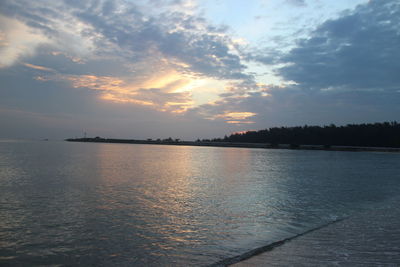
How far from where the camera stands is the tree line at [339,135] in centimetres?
12144

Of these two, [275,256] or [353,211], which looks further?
[353,211]

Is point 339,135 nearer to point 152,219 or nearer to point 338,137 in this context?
point 338,137

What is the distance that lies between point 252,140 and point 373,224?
569 feet

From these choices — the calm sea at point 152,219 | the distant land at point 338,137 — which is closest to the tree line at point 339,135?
the distant land at point 338,137

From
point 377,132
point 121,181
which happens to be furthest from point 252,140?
point 121,181

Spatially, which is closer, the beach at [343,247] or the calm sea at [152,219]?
the beach at [343,247]

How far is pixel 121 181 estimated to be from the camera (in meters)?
20.2

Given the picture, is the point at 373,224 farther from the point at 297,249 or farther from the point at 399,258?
the point at 297,249

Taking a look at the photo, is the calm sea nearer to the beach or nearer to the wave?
the wave

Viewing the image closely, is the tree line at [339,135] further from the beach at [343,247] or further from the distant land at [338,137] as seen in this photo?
the beach at [343,247]

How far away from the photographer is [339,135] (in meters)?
136

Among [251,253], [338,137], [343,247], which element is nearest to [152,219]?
[251,253]

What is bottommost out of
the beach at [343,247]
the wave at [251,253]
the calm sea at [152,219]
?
the calm sea at [152,219]

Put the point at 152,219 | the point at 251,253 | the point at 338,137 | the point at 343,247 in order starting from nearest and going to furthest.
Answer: the point at 251,253, the point at 343,247, the point at 152,219, the point at 338,137
